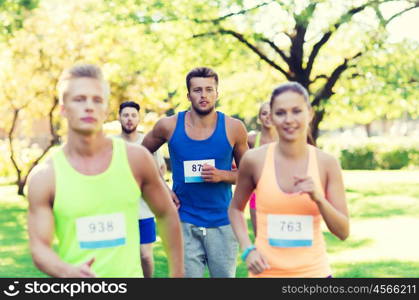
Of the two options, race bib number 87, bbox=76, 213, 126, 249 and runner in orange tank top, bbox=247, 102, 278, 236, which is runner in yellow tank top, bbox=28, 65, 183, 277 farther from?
runner in orange tank top, bbox=247, 102, 278, 236

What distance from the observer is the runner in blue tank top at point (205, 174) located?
570cm

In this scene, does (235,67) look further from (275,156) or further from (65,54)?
(275,156)

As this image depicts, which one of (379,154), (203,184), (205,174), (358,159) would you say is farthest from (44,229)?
(358,159)

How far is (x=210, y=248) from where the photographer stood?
5.70 m

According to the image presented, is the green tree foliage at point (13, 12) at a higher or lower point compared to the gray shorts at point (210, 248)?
higher

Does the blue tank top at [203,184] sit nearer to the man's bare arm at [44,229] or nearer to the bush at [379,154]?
the man's bare arm at [44,229]

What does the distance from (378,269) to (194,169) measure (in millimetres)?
4589

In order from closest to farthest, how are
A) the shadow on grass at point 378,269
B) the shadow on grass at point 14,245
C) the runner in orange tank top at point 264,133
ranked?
the runner in orange tank top at point 264,133
the shadow on grass at point 378,269
the shadow on grass at point 14,245

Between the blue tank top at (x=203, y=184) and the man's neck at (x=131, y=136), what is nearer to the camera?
the blue tank top at (x=203, y=184)

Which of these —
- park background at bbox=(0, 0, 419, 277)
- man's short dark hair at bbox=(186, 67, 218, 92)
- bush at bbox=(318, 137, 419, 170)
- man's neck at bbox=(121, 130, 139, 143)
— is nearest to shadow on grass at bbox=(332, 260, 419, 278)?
man's neck at bbox=(121, 130, 139, 143)

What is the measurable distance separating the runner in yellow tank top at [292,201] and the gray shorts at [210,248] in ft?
5.41

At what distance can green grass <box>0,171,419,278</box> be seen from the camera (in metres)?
9.65

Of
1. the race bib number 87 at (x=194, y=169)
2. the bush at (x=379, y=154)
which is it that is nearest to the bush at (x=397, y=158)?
the bush at (x=379, y=154)

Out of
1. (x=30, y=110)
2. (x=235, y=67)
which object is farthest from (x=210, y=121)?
(x=30, y=110)
